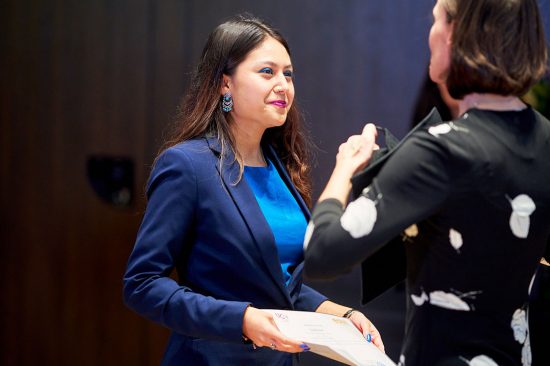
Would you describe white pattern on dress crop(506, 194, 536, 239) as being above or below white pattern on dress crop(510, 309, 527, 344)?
above

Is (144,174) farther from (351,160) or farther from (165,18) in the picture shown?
(351,160)

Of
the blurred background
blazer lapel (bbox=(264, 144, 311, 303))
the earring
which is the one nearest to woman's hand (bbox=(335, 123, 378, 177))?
blazer lapel (bbox=(264, 144, 311, 303))

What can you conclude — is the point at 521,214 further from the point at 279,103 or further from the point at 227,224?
the point at 279,103

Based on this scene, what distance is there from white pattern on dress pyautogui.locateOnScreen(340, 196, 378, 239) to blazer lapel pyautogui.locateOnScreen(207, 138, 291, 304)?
60 cm

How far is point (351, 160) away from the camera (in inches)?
55.4

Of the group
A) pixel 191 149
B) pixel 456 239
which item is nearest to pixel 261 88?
pixel 191 149

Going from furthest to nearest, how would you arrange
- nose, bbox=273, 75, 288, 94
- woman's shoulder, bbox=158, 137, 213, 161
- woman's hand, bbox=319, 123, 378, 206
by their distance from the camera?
nose, bbox=273, 75, 288, 94, woman's shoulder, bbox=158, 137, 213, 161, woman's hand, bbox=319, 123, 378, 206

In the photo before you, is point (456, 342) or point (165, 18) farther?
point (165, 18)

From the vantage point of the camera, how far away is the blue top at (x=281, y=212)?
1.97 meters

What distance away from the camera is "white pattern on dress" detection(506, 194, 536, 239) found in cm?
130

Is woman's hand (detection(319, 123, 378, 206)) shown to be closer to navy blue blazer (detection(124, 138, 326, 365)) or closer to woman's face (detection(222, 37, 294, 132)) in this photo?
navy blue blazer (detection(124, 138, 326, 365))

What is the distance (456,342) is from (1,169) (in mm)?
3155

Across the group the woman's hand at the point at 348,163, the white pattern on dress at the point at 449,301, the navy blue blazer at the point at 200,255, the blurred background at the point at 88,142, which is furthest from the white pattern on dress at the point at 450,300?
the blurred background at the point at 88,142

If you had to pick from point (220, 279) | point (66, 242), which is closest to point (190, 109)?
point (220, 279)
